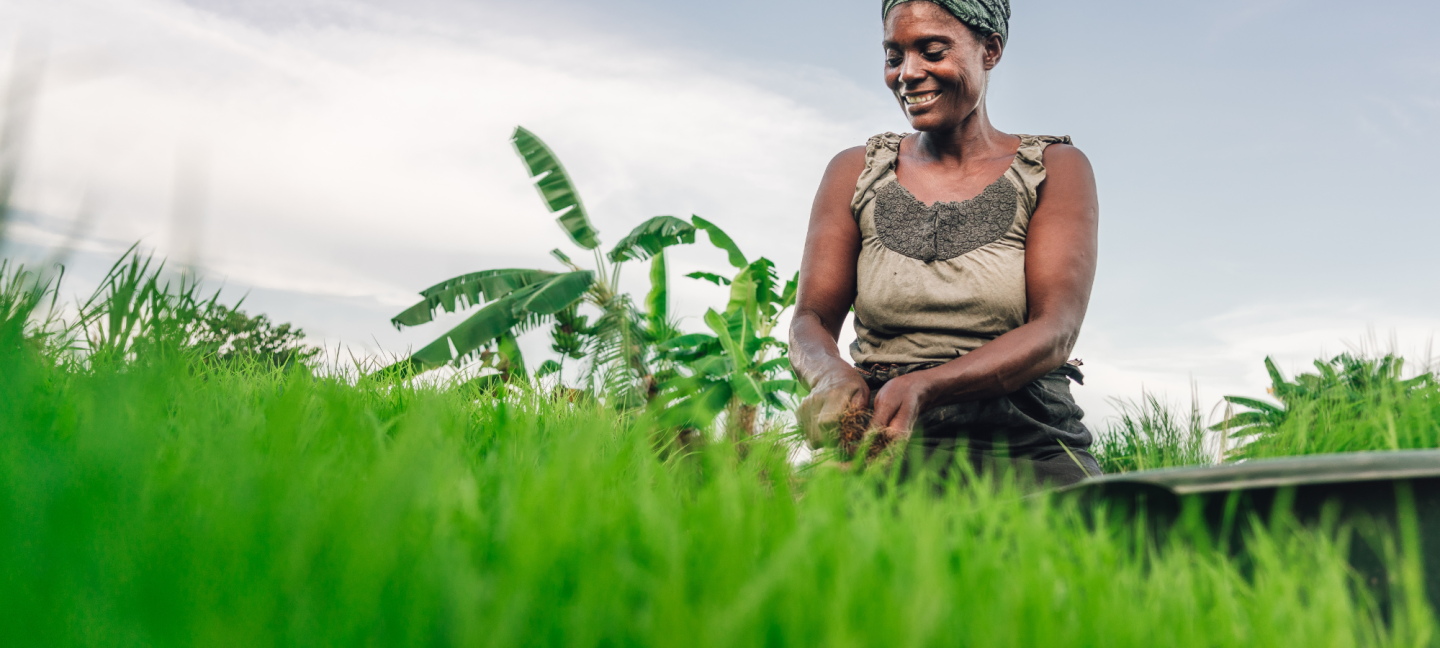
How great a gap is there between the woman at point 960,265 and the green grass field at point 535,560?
2.80 ft

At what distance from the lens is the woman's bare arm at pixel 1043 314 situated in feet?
5.81

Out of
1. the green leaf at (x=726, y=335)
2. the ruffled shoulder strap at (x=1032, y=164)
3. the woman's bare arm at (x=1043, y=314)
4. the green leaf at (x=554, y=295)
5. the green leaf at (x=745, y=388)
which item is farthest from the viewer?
the green leaf at (x=554, y=295)

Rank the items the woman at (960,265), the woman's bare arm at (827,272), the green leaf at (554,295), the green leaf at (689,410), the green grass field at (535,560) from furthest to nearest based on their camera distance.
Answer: the green leaf at (554,295) → the woman's bare arm at (827,272) → the woman at (960,265) → the green leaf at (689,410) → the green grass field at (535,560)

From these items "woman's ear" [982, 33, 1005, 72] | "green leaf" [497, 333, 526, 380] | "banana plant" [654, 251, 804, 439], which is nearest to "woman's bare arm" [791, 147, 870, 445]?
"woman's ear" [982, 33, 1005, 72]

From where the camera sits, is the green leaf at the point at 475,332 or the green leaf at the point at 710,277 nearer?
the green leaf at the point at 475,332

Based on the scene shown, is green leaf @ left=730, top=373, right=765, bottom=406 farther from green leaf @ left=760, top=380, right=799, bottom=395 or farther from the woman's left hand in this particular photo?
the woman's left hand

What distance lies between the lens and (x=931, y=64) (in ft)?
7.13

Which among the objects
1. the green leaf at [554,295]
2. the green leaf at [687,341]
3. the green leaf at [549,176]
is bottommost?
the green leaf at [687,341]

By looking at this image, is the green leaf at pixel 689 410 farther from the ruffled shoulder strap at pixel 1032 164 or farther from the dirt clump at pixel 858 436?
the ruffled shoulder strap at pixel 1032 164

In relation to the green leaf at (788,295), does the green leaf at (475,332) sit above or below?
below

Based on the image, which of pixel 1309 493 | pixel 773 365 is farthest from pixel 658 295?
pixel 1309 493

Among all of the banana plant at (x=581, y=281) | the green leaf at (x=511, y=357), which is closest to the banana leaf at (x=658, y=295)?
the banana plant at (x=581, y=281)

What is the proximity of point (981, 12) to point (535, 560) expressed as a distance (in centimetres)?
199

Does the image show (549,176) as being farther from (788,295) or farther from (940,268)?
(940,268)
